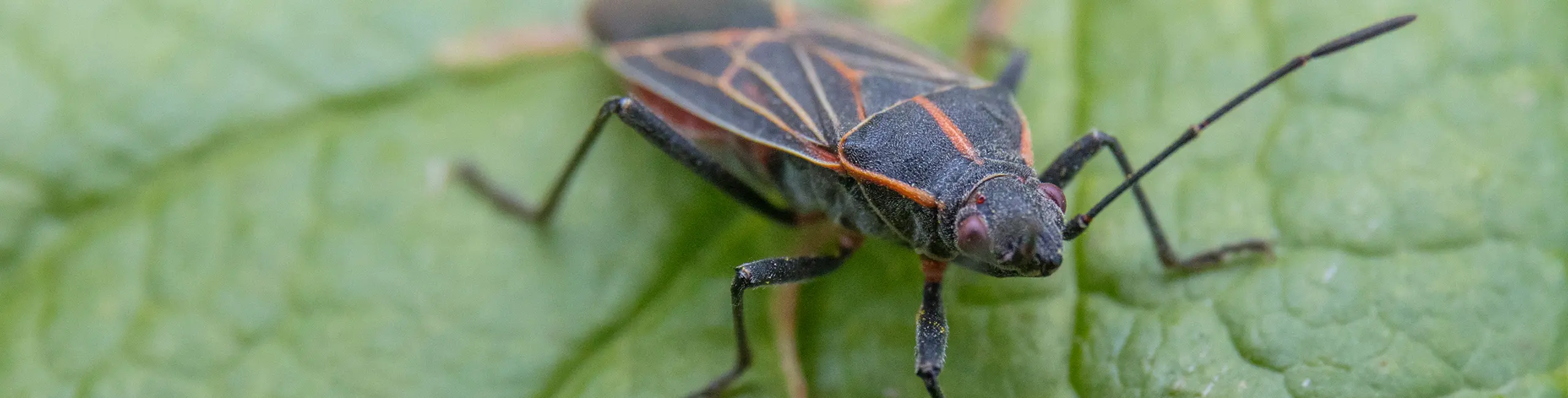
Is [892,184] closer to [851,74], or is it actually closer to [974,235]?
[974,235]

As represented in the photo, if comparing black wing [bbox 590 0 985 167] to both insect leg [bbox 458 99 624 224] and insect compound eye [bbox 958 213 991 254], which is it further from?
insect compound eye [bbox 958 213 991 254]

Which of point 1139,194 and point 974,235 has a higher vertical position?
point 974,235

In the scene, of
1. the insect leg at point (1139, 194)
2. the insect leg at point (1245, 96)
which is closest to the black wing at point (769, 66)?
the insect leg at point (1139, 194)

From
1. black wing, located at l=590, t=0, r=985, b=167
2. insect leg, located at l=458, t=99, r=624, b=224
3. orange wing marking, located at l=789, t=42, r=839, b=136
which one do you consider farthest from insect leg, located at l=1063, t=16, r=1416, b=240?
insect leg, located at l=458, t=99, r=624, b=224

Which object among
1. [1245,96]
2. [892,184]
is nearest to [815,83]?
[892,184]

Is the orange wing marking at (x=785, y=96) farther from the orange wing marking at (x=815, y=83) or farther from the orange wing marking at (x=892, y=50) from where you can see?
the orange wing marking at (x=892, y=50)

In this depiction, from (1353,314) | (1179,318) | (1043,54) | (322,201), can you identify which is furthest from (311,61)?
(1353,314)

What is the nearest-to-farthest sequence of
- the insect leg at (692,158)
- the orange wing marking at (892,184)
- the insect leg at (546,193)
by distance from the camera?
the orange wing marking at (892,184)
the insect leg at (692,158)
the insect leg at (546,193)
